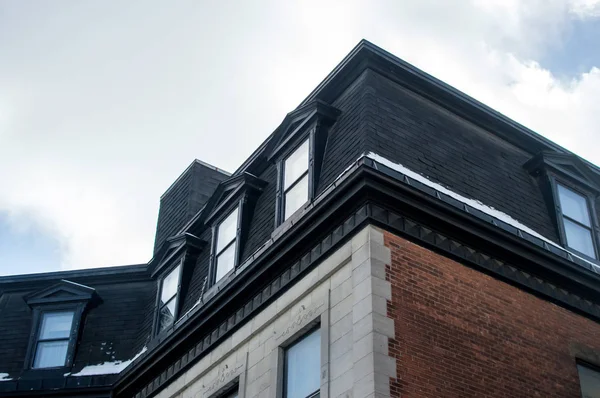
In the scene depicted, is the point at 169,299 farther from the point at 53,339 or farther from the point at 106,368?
the point at 53,339

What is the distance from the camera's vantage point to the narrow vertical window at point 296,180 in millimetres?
18953

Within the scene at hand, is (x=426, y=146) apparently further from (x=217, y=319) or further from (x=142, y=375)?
(x=142, y=375)

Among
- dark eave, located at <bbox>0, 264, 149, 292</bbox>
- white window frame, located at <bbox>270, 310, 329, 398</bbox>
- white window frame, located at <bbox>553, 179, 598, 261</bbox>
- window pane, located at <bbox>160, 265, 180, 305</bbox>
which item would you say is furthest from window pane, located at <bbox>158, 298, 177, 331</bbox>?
white window frame, located at <bbox>553, 179, 598, 261</bbox>

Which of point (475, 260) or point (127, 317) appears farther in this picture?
point (127, 317)

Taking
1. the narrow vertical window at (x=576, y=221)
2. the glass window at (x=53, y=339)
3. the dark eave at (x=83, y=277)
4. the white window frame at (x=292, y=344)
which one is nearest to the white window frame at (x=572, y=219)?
the narrow vertical window at (x=576, y=221)

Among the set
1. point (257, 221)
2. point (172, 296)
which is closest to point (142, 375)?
point (172, 296)

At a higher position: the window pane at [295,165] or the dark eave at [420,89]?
the dark eave at [420,89]

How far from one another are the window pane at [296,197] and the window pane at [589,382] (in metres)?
6.09

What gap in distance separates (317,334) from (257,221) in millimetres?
4674

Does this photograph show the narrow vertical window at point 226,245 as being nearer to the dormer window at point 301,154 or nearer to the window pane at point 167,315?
the dormer window at point 301,154

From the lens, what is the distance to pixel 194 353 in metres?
20.3

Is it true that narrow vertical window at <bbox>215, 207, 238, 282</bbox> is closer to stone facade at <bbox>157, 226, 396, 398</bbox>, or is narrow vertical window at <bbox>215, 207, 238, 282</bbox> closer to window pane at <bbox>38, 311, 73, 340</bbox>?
stone facade at <bbox>157, 226, 396, 398</bbox>

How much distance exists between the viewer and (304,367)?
1644 cm

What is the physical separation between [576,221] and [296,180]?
20.4 feet
